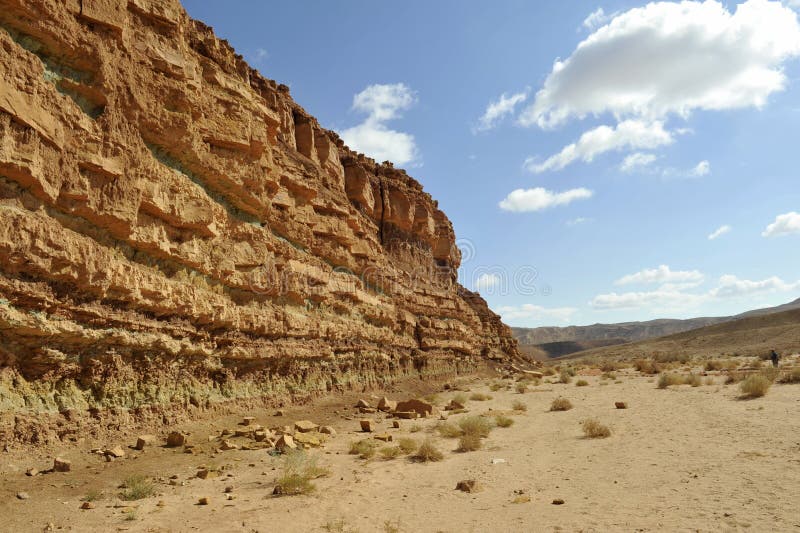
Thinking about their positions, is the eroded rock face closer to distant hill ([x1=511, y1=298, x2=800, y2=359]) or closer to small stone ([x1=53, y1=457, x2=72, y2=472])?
small stone ([x1=53, y1=457, x2=72, y2=472])

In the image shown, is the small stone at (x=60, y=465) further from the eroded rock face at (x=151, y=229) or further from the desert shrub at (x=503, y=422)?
the desert shrub at (x=503, y=422)

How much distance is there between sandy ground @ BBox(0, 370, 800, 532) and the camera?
561 cm

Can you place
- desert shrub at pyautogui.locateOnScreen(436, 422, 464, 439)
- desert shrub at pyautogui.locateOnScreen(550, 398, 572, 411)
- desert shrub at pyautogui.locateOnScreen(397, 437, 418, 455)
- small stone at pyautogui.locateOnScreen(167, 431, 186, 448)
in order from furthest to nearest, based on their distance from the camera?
desert shrub at pyautogui.locateOnScreen(550, 398, 572, 411), desert shrub at pyautogui.locateOnScreen(436, 422, 464, 439), desert shrub at pyautogui.locateOnScreen(397, 437, 418, 455), small stone at pyautogui.locateOnScreen(167, 431, 186, 448)

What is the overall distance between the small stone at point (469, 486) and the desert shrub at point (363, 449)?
8.79ft

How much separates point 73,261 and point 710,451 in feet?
38.7

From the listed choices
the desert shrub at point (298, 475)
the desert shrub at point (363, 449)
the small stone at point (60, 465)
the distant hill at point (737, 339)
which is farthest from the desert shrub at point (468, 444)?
the distant hill at point (737, 339)

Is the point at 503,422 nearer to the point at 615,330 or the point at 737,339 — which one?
the point at 737,339

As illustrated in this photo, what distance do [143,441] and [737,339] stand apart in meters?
72.2

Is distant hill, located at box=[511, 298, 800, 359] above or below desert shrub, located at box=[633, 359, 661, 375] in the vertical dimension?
above

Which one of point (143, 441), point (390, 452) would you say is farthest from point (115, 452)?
point (390, 452)

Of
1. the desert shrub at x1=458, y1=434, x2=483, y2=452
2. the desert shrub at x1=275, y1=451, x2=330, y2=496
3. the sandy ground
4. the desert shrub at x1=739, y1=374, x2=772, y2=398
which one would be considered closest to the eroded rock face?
the sandy ground

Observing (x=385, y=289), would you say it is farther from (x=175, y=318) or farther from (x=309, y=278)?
(x=175, y=318)

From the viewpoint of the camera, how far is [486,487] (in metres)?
7.38

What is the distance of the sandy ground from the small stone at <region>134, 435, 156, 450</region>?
0.19 meters
